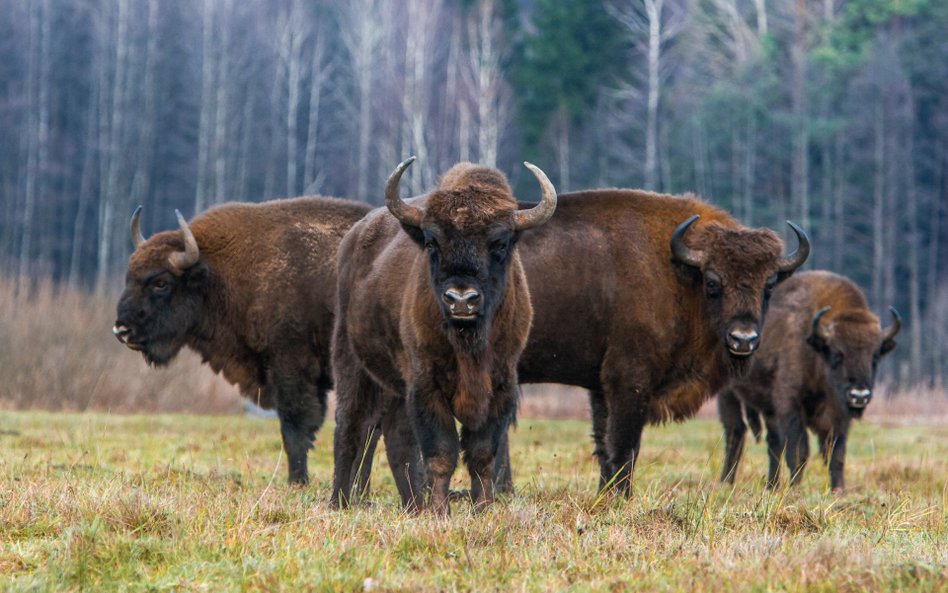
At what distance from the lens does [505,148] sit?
46.9m

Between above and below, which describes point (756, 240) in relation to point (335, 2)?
below

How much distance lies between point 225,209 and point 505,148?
116ft

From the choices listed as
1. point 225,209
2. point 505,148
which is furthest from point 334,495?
point 505,148

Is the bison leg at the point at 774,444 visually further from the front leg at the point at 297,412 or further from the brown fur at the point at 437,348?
the brown fur at the point at 437,348

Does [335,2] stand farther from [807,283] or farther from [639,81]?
[807,283]

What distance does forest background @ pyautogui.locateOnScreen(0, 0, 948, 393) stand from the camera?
4131 cm

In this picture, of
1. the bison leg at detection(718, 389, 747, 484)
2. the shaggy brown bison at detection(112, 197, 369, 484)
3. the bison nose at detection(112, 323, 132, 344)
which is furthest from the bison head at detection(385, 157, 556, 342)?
the bison leg at detection(718, 389, 747, 484)

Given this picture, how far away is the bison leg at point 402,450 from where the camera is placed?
8328mm

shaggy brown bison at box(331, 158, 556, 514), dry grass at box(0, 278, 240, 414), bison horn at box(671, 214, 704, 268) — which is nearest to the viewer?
shaggy brown bison at box(331, 158, 556, 514)

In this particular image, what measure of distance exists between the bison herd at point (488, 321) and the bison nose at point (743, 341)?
0.06 ft

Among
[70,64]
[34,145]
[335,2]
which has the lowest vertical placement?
[34,145]

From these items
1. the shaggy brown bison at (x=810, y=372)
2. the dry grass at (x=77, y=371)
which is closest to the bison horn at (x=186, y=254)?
the shaggy brown bison at (x=810, y=372)

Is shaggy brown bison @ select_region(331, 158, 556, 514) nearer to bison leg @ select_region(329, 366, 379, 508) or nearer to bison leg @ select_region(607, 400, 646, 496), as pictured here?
bison leg @ select_region(329, 366, 379, 508)

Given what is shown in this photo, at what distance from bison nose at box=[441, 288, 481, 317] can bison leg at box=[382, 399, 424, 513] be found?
65.0 inches
